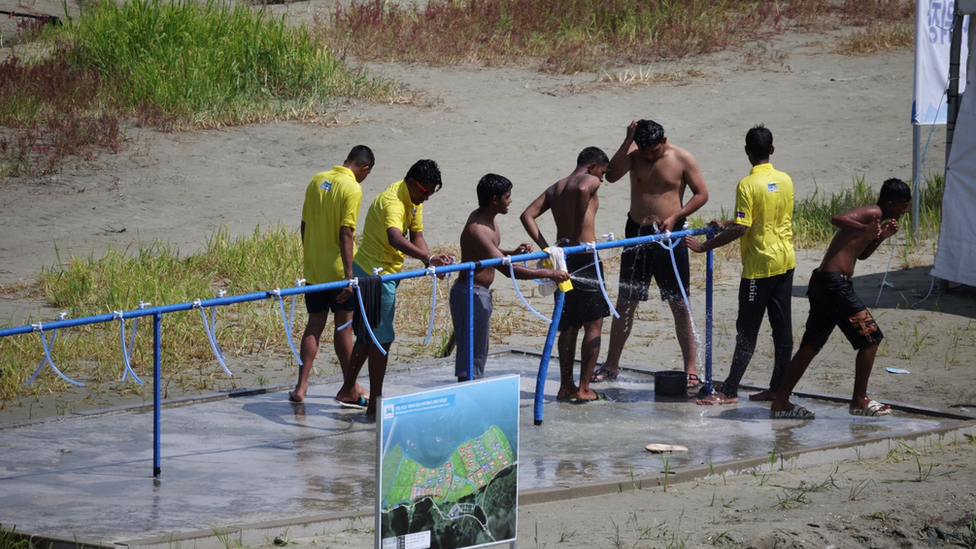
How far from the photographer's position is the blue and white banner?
1309cm

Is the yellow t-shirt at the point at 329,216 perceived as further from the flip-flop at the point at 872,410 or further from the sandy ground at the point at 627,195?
the flip-flop at the point at 872,410

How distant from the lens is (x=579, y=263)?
28.7 ft

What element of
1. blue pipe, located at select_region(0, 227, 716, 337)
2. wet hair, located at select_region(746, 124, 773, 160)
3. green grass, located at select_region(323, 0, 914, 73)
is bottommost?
blue pipe, located at select_region(0, 227, 716, 337)

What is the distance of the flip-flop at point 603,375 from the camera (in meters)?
9.45

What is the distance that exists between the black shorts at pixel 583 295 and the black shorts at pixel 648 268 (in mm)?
524

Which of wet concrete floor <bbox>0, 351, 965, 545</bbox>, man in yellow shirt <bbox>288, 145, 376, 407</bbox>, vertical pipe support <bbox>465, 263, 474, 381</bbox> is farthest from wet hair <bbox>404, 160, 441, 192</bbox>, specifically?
wet concrete floor <bbox>0, 351, 965, 545</bbox>

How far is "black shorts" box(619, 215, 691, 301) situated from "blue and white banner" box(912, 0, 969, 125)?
5.32 m

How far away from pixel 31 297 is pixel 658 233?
6.30 metres

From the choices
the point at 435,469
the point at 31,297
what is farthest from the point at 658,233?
the point at 31,297

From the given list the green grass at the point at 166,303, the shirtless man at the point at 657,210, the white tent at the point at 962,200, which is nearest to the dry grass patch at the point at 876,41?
the white tent at the point at 962,200

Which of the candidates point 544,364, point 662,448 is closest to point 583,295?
point 544,364

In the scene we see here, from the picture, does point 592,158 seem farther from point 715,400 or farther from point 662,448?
point 662,448

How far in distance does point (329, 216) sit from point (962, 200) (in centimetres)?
628

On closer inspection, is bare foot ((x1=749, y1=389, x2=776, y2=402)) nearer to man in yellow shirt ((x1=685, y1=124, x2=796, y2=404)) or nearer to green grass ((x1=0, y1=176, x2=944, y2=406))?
man in yellow shirt ((x1=685, y1=124, x2=796, y2=404))
